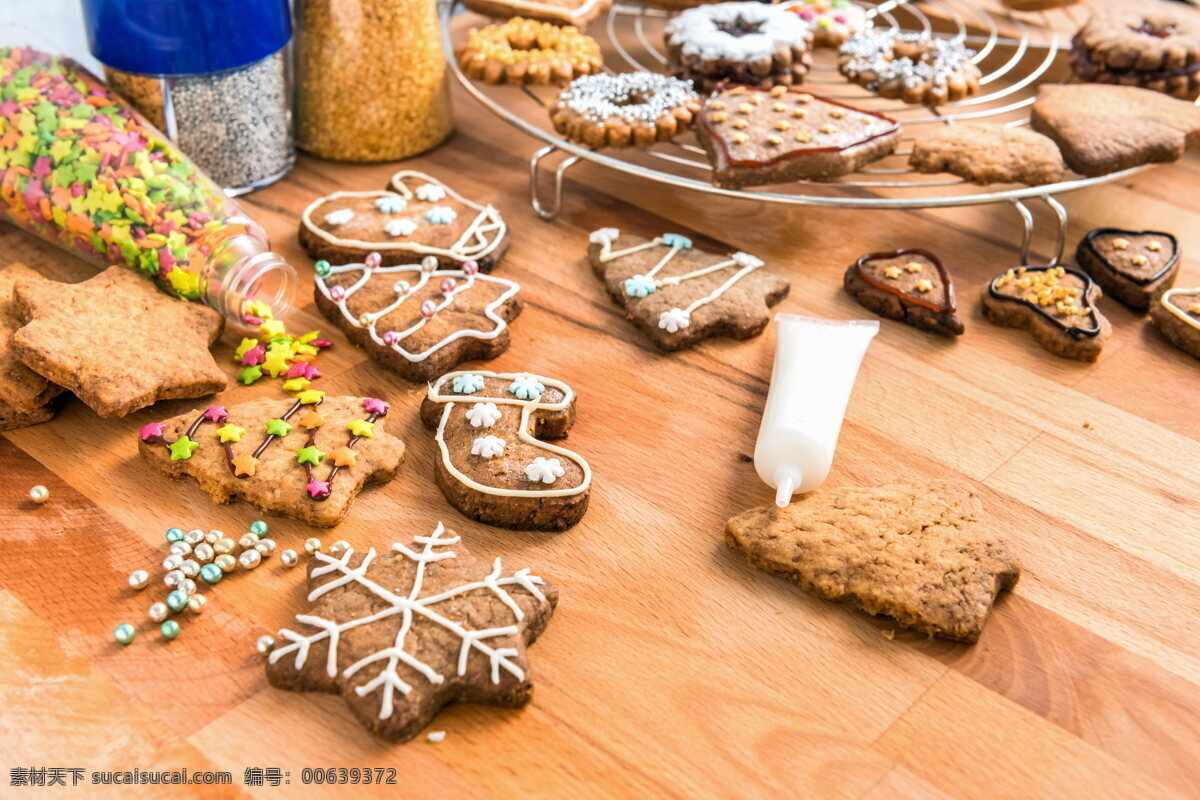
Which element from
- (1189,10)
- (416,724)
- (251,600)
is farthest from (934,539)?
(1189,10)

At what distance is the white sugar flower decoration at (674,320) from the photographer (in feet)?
4.57

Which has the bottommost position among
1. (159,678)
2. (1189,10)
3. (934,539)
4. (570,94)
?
(159,678)

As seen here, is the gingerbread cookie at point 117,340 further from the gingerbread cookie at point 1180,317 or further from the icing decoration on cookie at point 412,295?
the gingerbread cookie at point 1180,317

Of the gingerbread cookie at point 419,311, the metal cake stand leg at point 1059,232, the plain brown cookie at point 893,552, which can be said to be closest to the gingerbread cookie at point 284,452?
the gingerbread cookie at point 419,311

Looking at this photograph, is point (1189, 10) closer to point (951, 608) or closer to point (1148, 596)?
point (1148, 596)

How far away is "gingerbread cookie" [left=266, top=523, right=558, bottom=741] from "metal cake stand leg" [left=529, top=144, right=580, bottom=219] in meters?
0.70

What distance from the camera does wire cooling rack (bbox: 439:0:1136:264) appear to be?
155cm

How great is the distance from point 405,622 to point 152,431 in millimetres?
394

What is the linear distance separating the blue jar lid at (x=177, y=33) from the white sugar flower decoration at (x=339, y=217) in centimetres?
25

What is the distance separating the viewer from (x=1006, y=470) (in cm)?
127

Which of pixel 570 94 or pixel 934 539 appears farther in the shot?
pixel 570 94

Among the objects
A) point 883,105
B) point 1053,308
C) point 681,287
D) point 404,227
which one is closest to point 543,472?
point 681,287

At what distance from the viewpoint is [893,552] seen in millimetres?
1106

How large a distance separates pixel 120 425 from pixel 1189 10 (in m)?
1.80
